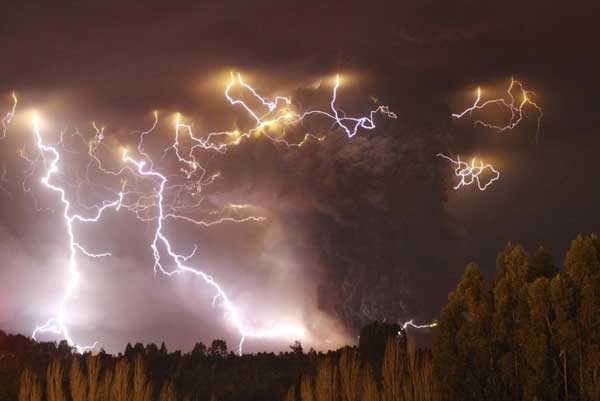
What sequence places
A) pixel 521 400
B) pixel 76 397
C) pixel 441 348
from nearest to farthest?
pixel 76 397
pixel 521 400
pixel 441 348

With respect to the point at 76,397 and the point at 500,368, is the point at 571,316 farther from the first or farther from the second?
the point at 76,397

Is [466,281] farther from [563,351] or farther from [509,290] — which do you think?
[563,351]

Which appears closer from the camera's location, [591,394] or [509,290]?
[591,394]

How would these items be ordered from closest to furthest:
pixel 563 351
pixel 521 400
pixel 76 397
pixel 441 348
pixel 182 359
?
pixel 76 397 → pixel 563 351 → pixel 521 400 → pixel 441 348 → pixel 182 359

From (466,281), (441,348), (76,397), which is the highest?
(466,281)

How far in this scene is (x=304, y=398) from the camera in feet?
42.4

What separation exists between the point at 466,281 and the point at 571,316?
2.07m

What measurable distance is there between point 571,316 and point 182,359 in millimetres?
16439

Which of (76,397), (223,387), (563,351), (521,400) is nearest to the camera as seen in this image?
(76,397)

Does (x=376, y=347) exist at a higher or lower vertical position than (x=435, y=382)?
higher

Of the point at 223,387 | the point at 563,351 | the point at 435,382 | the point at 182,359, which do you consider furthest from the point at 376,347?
the point at 563,351

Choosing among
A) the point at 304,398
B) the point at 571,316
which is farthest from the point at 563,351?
the point at 304,398

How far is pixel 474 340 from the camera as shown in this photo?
13.0 metres

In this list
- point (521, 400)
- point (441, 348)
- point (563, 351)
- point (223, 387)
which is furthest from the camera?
point (223, 387)
